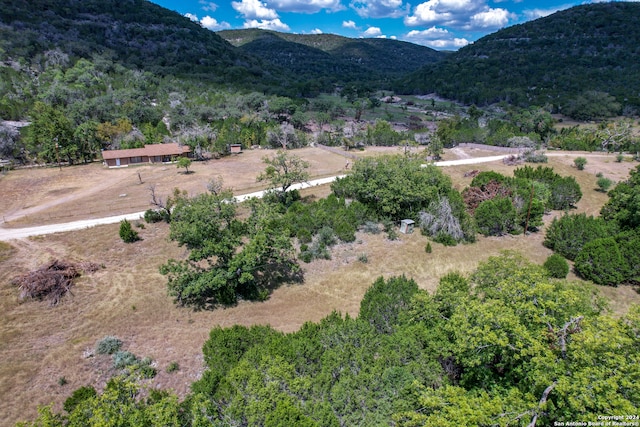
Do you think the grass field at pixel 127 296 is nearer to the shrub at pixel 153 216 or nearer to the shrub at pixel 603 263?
→ the shrub at pixel 153 216

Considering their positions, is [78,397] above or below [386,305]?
below

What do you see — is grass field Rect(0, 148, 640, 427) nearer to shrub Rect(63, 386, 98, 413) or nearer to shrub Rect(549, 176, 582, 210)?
shrub Rect(549, 176, 582, 210)

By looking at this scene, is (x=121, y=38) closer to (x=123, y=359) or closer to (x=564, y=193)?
(x=123, y=359)

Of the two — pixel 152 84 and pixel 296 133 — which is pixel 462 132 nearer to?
pixel 296 133

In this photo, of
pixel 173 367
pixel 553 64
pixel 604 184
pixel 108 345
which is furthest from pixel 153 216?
pixel 553 64

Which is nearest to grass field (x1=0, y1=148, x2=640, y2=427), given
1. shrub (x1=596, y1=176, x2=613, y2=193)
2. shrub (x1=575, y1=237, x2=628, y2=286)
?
shrub (x1=575, y1=237, x2=628, y2=286)

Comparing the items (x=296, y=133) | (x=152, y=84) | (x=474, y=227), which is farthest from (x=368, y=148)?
(x=152, y=84)
